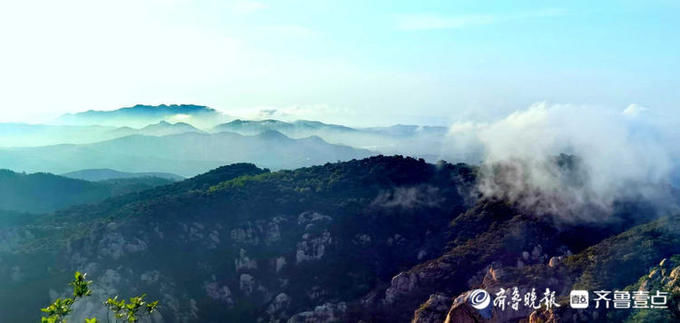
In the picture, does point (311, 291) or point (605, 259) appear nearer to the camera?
point (605, 259)

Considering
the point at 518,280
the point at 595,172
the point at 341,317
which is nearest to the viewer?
the point at 518,280

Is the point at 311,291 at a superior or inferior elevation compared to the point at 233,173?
inferior

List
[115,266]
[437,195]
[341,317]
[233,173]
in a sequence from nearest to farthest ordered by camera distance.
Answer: [341,317], [115,266], [437,195], [233,173]

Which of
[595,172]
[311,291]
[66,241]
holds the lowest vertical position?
[311,291]

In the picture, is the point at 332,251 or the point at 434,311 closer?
the point at 434,311

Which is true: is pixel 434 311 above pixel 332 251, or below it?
below

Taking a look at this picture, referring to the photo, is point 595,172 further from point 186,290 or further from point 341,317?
point 186,290

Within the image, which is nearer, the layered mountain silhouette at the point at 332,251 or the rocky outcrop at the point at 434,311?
the rocky outcrop at the point at 434,311

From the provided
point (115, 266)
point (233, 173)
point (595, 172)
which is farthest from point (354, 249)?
point (233, 173)
